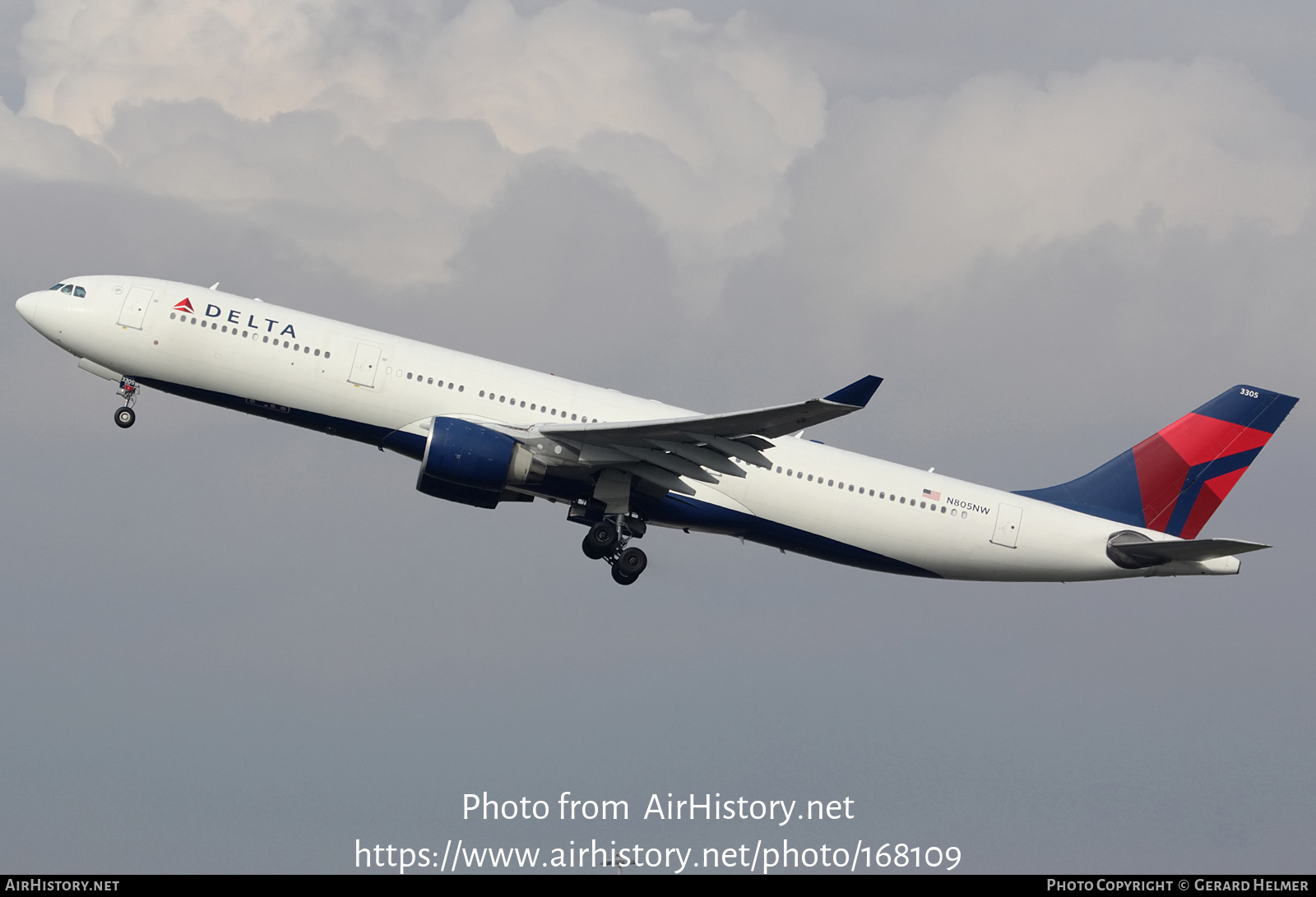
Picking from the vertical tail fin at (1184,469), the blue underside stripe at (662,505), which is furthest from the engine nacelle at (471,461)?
the vertical tail fin at (1184,469)

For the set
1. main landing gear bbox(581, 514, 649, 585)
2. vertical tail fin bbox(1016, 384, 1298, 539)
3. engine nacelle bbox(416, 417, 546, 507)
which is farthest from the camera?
vertical tail fin bbox(1016, 384, 1298, 539)

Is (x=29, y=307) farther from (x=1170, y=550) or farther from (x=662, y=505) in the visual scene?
(x=1170, y=550)

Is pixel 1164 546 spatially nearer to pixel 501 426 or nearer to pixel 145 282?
pixel 501 426

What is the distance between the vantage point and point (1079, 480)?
42.7 m

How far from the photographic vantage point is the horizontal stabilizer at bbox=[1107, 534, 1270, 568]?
38000 millimetres

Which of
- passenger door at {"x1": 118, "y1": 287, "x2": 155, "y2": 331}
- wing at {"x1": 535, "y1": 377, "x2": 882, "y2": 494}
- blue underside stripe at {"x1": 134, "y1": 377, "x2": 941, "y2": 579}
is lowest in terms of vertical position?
blue underside stripe at {"x1": 134, "y1": 377, "x2": 941, "y2": 579}

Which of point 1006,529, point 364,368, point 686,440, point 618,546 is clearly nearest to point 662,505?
point 618,546

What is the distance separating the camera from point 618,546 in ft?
129

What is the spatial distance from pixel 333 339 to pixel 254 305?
7.83 feet

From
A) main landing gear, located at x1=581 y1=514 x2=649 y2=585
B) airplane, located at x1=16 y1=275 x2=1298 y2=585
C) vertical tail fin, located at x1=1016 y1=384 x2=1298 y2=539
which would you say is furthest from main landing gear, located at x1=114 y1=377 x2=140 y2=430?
vertical tail fin, located at x1=1016 y1=384 x2=1298 y2=539

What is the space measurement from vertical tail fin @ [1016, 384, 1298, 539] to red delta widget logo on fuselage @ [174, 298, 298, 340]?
2154 centimetres

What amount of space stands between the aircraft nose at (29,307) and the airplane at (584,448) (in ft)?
0.17

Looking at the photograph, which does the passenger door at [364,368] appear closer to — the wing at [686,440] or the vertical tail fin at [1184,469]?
the wing at [686,440]

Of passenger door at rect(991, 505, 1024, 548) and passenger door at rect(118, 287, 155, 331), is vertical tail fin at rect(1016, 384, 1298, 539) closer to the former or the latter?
passenger door at rect(991, 505, 1024, 548)
